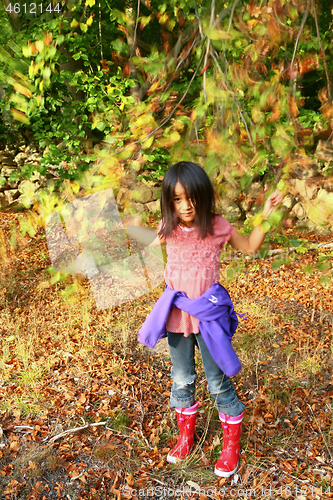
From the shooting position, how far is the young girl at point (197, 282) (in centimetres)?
166

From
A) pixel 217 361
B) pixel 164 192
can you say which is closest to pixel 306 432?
pixel 217 361

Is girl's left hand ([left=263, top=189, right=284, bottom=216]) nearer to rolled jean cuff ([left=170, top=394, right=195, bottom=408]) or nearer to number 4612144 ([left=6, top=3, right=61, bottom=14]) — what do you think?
rolled jean cuff ([left=170, top=394, right=195, bottom=408])

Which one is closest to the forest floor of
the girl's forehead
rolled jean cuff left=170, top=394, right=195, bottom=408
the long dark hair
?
rolled jean cuff left=170, top=394, right=195, bottom=408

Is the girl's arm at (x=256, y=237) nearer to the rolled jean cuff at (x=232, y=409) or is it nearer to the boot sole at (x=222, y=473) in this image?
the rolled jean cuff at (x=232, y=409)

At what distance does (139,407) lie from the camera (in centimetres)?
253

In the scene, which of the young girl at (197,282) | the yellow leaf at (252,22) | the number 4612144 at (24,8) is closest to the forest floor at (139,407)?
the young girl at (197,282)

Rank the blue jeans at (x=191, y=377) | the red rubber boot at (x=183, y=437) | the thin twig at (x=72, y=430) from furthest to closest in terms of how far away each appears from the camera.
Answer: the thin twig at (x=72, y=430), the red rubber boot at (x=183, y=437), the blue jeans at (x=191, y=377)

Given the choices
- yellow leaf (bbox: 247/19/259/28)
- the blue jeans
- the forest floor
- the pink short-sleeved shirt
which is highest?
yellow leaf (bbox: 247/19/259/28)

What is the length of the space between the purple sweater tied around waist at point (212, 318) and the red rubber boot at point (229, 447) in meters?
0.36

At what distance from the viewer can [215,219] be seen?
1.77 metres

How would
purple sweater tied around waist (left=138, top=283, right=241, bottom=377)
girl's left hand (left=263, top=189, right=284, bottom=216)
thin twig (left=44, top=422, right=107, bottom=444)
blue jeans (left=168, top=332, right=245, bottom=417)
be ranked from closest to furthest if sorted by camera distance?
girl's left hand (left=263, top=189, right=284, bottom=216), purple sweater tied around waist (left=138, top=283, right=241, bottom=377), blue jeans (left=168, top=332, right=245, bottom=417), thin twig (left=44, top=422, right=107, bottom=444)

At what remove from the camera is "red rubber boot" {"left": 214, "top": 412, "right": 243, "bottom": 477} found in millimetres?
1938

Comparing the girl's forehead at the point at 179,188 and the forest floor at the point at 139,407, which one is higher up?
the girl's forehead at the point at 179,188

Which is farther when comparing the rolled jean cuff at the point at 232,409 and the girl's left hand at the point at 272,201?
the rolled jean cuff at the point at 232,409
